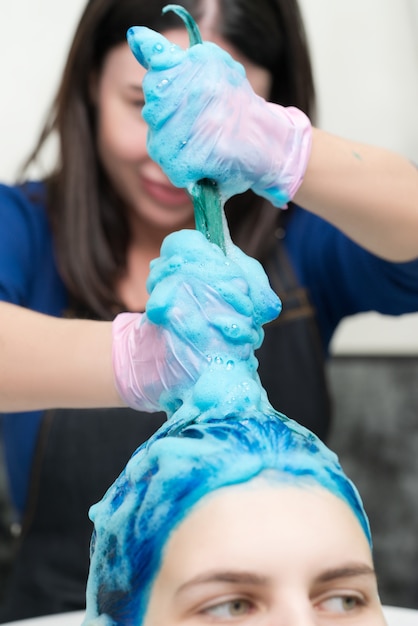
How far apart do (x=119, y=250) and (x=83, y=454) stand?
0.35 metres

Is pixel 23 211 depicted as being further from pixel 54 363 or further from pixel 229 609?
pixel 229 609

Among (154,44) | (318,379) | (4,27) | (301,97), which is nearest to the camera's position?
(154,44)

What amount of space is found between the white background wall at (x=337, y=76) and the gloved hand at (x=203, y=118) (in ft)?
3.26

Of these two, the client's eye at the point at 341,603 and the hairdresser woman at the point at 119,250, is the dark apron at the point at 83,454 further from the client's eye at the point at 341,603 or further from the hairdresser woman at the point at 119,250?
the client's eye at the point at 341,603

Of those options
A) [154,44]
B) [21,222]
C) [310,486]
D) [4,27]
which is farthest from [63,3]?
[310,486]

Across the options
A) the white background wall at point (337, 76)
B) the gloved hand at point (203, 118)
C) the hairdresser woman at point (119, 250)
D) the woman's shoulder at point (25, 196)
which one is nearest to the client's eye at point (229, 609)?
the gloved hand at point (203, 118)

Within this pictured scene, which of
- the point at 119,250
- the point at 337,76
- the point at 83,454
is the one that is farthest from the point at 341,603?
the point at 337,76

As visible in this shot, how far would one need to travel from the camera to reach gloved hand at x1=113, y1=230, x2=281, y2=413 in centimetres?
76

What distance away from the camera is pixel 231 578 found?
0.66 m

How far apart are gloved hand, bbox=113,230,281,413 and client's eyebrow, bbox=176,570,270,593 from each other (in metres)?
0.18

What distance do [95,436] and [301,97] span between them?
65 cm

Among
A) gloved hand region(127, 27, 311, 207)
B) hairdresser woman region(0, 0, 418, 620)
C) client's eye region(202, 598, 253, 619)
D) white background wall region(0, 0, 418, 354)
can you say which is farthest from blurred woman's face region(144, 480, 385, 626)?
white background wall region(0, 0, 418, 354)

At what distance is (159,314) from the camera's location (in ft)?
2.49

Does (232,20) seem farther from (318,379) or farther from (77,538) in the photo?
(77,538)
